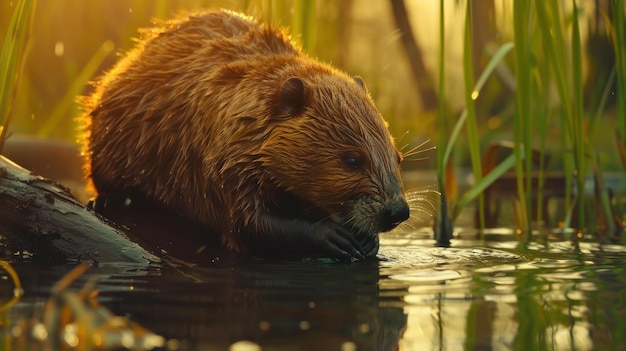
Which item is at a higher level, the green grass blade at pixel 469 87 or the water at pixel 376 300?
the green grass blade at pixel 469 87

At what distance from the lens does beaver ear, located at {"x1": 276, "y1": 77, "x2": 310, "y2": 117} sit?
12.7 ft

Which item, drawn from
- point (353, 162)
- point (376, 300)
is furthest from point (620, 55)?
point (376, 300)

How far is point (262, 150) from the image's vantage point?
3852mm

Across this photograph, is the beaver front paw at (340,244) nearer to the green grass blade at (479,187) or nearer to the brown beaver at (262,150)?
the brown beaver at (262,150)

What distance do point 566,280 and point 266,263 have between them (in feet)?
3.42

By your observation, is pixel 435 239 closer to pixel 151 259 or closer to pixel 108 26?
pixel 151 259

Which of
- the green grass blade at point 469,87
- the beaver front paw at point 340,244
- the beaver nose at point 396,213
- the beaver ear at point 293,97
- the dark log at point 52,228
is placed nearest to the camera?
the dark log at point 52,228

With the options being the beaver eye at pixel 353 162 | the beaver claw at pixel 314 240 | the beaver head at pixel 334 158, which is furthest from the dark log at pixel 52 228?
the beaver eye at pixel 353 162

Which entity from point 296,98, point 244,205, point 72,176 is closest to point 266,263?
point 244,205

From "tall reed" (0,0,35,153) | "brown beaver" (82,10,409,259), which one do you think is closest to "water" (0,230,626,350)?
"brown beaver" (82,10,409,259)

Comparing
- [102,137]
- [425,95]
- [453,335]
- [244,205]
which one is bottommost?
[453,335]

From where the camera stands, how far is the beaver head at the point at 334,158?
372 cm

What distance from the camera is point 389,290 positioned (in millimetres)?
2814

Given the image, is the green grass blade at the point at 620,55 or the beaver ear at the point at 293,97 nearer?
the beaver ear at the point at 293,97
